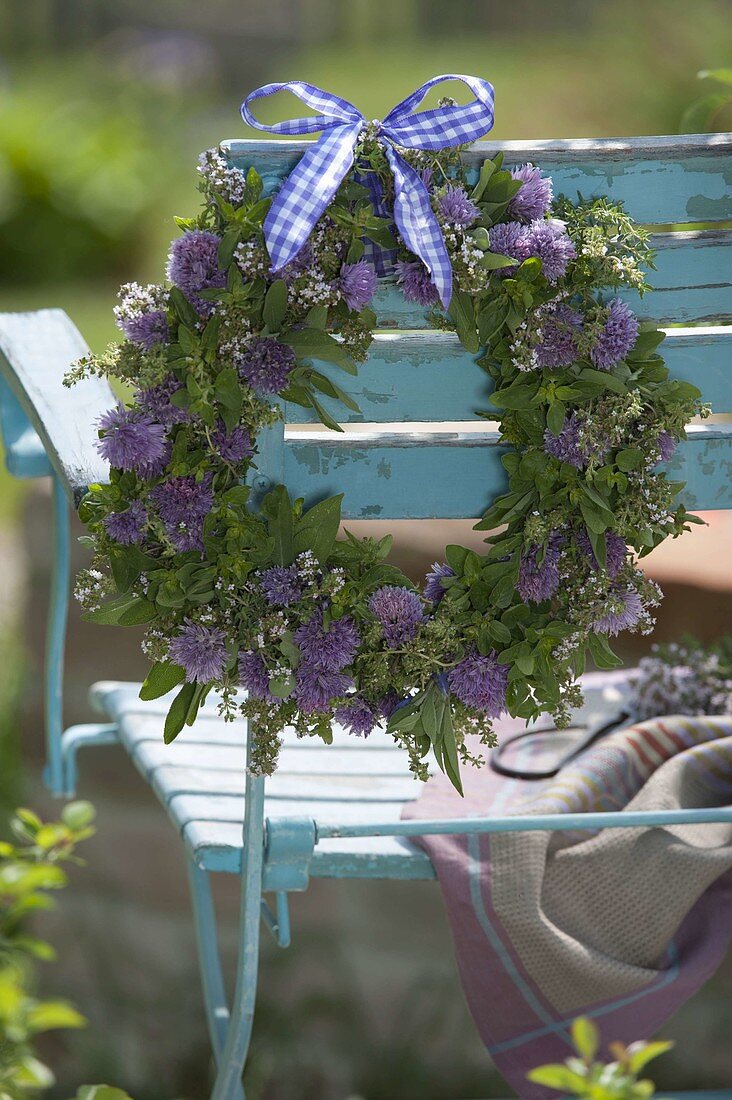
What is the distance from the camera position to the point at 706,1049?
6.69ft

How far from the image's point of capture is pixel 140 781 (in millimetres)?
2391

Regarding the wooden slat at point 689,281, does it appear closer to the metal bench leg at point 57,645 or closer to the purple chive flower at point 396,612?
the purple chive flower at point 396,612

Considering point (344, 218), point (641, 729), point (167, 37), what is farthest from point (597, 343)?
point (167, 37)

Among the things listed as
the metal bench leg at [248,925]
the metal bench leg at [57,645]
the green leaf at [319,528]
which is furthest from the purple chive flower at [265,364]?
the metal bench leg at [57,645]

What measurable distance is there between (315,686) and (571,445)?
0.89ft

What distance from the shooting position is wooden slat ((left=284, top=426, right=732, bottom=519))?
109cm

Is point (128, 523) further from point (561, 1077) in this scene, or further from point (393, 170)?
point (561, 1077)

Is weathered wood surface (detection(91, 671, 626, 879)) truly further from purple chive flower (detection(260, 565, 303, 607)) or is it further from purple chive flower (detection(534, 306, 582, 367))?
purple chive flower (detection(534, 306, 582, 367))

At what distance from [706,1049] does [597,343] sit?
137 cm

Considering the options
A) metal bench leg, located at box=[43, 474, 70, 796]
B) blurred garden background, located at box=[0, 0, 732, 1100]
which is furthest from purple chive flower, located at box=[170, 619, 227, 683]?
blurred garden background, located at box=[0, 0, 732, 1100]

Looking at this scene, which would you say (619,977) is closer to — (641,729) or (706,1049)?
(641,729)

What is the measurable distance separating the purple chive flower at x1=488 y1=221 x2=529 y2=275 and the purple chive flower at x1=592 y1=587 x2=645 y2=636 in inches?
10.9

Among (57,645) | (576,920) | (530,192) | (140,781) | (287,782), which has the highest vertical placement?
(530,192)

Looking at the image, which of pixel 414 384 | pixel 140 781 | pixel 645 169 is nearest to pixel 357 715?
pixel 414 384
